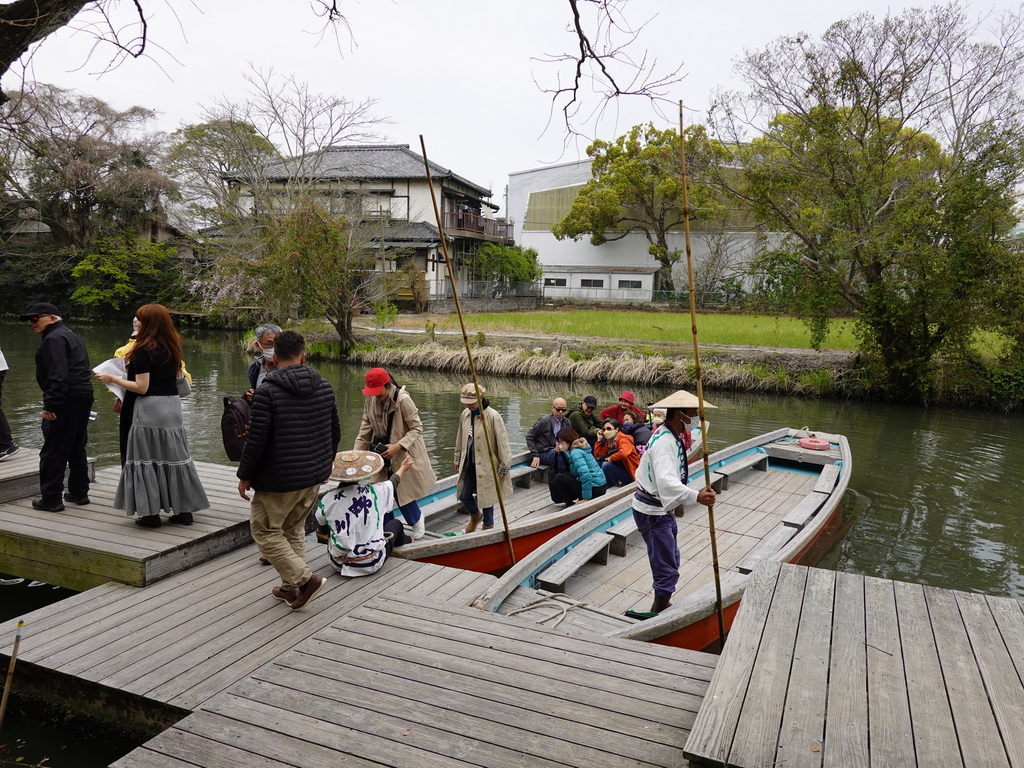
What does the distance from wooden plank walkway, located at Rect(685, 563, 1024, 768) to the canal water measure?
3.35 meters

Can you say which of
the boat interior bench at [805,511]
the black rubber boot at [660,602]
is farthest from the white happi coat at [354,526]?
the boat interior bench at [805,511]

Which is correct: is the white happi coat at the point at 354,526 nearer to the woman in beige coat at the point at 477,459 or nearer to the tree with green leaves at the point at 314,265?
the woman in beige coat at the point at 477,459

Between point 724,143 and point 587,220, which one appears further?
point 587,220

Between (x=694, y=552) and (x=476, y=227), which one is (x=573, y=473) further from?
(x=476, y=227)

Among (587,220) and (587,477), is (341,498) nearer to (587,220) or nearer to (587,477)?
(587,477)

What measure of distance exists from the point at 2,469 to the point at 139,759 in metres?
4.44

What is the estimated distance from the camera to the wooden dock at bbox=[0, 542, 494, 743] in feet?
11.3

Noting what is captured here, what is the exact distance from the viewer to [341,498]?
178 inches

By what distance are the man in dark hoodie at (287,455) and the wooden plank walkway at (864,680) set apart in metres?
2.42

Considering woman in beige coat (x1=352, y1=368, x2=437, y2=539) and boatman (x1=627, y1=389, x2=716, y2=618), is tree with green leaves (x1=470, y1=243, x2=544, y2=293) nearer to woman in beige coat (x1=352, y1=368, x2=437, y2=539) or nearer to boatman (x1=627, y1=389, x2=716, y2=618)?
woman in beige coat (x1=352, y1=368, x2=437, y2=539)

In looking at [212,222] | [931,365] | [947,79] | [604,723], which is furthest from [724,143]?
[212,222]

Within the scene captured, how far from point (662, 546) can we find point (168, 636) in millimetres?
3188

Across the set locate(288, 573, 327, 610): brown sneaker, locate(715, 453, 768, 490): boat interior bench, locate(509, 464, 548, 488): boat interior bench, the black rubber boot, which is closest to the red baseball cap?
locate(288, 573, 327, 610): brown sneaker

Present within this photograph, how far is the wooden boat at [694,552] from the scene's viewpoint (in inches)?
183
